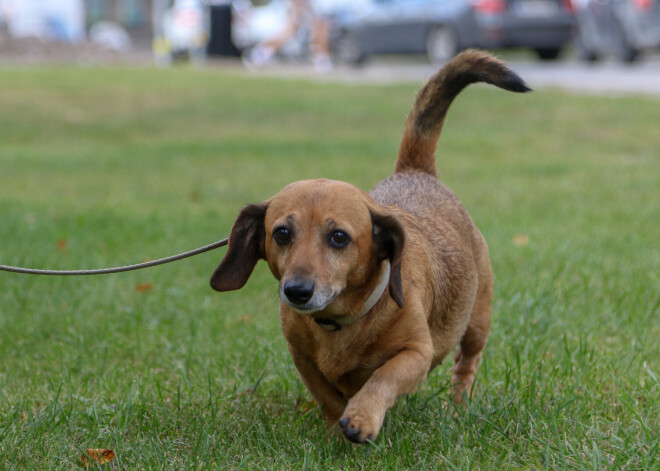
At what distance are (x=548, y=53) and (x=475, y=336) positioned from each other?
57.9 feet

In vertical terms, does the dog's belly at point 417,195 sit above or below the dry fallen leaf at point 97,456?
above

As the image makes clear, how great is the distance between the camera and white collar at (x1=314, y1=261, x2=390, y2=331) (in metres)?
3.25

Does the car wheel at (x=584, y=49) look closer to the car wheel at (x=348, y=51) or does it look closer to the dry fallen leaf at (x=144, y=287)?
the car wheel at (x=348, y=51)

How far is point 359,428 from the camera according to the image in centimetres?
296

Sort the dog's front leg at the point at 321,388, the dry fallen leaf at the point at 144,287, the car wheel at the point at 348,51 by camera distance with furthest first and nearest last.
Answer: the car wheel at the point at 348,51 → the dry fallen leaf at the point at 144,287 → the dog's front leg at the point at 321,388

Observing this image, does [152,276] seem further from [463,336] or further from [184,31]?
[184,31]

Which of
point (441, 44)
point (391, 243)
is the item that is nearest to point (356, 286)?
point (391, 243)

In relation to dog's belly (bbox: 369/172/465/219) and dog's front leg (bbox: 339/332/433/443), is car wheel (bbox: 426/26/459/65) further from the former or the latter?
dog's front leg (bbox: 339/332/433/443)

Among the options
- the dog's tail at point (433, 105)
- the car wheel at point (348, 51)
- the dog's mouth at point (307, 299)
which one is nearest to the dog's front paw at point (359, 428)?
the dog's mouth at point (307, 299)

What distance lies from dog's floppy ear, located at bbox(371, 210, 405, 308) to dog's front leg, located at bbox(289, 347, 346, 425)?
1.62 feet

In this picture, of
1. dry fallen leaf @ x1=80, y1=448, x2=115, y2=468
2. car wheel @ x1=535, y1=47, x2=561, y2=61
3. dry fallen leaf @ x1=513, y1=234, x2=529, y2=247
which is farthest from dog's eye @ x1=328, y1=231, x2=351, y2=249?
car wheel @ x1=535, y1=47, x2=561, y2=61

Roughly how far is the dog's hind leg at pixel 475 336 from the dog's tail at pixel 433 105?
631mm

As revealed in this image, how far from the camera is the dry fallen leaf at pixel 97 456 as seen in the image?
3215 mm

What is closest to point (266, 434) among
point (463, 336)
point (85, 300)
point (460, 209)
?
point (463, 336)
